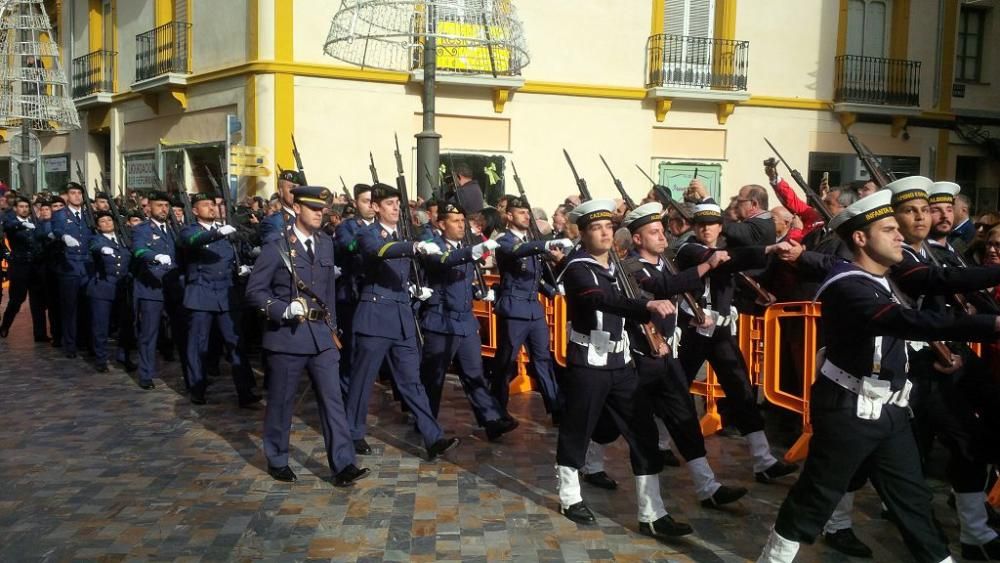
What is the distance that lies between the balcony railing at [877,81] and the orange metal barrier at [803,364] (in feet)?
46.4

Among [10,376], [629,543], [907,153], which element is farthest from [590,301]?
[907,153]

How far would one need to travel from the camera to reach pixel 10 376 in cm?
1051

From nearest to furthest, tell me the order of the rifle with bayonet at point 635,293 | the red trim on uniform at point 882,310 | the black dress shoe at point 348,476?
1. the red trim on uniform at point 882,310
2. the rifle with bayonet at point 635,293
3. the black dress shoe at point 348,476

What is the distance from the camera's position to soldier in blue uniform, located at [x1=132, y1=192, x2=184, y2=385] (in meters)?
9.88

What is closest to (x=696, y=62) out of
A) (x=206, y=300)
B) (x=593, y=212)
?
(x=206, y=300)

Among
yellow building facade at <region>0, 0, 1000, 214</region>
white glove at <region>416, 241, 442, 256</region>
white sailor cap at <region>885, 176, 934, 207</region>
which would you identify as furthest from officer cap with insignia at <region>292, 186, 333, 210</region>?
yellow building facade at <region>0, 0, 1000, 214</region>

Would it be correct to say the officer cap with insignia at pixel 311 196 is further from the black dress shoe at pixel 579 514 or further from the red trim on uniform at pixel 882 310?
the red trim on uniform at pixel 882 310

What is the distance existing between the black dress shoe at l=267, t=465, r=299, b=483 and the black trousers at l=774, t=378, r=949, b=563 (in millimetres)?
3444

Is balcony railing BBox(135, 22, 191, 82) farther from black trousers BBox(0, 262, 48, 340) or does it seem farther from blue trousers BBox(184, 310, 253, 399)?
blue trousers BBox(184, 310, 253, 399)

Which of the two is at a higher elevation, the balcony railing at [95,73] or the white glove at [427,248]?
the balcony railing at [95,73]

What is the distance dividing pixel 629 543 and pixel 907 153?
709 inches

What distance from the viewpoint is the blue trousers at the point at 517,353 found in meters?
7.98

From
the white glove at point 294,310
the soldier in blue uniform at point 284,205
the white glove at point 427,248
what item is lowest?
the white glove at point 294,310

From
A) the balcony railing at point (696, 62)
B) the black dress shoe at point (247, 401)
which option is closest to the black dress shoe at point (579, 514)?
the black dress shoe at point (247, 401)
